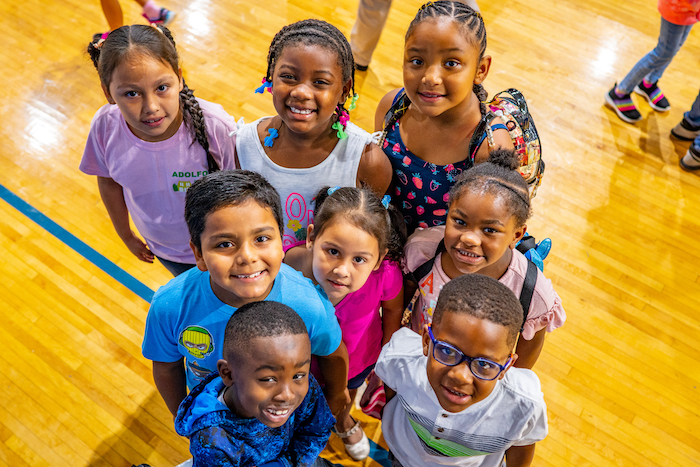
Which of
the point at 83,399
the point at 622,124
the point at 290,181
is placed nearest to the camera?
the point at 290,181

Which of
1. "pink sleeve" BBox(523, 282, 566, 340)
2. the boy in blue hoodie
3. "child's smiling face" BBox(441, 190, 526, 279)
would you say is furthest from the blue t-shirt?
"pink sleeve" BBox(523, 282, 566, 340)

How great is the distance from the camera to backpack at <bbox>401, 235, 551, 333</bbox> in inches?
67.5

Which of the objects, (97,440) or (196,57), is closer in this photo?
(97,440)

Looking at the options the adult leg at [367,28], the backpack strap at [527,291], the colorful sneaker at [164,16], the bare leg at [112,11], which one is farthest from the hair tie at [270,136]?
the colorful sneaker at [164,16]

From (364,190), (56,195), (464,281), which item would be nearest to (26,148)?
(56,195)

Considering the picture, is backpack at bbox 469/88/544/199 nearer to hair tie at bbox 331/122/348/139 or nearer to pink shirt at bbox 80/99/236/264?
hair tie at bbox 331/122/348/139

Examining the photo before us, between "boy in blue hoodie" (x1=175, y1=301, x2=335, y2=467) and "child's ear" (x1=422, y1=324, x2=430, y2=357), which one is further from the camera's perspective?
"child's ear" (x1=422, y1=324, x2=430, y2=357)

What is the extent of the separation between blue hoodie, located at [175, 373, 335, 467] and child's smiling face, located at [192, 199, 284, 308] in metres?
0.30

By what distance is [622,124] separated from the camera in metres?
3.51

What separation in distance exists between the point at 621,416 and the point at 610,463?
0.23 meters

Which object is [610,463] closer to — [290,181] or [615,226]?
[615,226]

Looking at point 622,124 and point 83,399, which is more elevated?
point 622,124

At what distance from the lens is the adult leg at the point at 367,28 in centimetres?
341

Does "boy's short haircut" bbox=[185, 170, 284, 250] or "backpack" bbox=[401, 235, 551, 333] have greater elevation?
"boy's short haircut" bbox=[185, 170, 284, 250]
